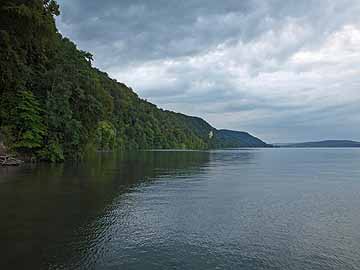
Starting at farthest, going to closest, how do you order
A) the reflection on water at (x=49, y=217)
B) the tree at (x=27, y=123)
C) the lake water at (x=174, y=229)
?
1. the tree at (x=27, y=123)
2. the reflection on water at (x=49, y=217)
3. the lake water at (x=174, y=229)

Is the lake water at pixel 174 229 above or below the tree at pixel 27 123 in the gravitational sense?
below

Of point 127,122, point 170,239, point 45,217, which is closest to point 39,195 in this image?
point 45,217

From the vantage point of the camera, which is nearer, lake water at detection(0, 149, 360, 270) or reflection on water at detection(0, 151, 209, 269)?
lake water at detection(0, 149, 360, 270)

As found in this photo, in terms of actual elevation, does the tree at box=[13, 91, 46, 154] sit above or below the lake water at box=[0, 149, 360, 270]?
above

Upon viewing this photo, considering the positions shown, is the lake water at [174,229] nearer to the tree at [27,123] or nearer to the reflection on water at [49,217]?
the reflection on water at [49,217]

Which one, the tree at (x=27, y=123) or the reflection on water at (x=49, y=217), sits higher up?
the tree at (x=27, y=123)

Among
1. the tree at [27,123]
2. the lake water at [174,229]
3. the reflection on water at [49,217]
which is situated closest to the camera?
the lake water at [174,229]

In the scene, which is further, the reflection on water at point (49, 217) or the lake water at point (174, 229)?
the reflection on water at point (49, 217)

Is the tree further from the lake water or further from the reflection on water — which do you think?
the lake water

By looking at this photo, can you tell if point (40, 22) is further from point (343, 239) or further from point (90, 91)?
point (90, 91)

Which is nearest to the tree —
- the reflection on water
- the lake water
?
the reflection on water

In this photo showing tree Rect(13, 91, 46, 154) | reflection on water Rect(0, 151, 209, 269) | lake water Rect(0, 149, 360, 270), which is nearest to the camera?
lake water Rect(0, 149, 360, 270)

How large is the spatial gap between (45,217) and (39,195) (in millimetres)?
7073

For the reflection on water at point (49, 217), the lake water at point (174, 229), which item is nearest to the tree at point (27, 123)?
the reflection on water at point (49, 217)
